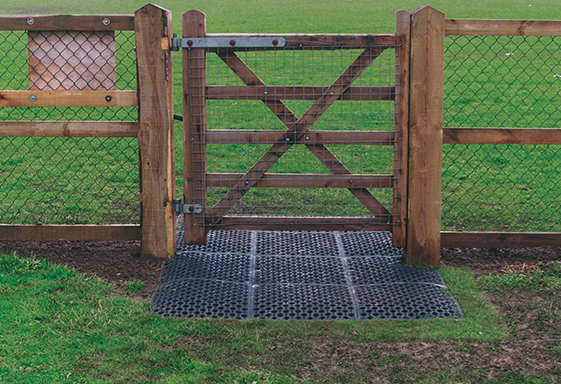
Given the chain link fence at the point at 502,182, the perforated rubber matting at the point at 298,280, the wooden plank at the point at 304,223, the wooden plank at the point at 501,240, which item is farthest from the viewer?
the chain link fence at the point at 502,182

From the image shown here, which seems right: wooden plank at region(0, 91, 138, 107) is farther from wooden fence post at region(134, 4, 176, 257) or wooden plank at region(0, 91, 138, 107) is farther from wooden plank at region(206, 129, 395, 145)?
wooden plank at region(206, 129, 395, 145)

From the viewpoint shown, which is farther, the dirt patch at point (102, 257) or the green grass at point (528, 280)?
the dirt patch at point (102, 257)

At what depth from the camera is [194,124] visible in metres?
6.21

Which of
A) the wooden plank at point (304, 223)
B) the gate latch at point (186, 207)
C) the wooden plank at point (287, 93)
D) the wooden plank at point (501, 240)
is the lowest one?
the wooden plank at point (501, 240)

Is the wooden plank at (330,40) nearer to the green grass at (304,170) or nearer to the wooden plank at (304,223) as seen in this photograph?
the green grass at (304,170)

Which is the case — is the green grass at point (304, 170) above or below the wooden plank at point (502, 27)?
below

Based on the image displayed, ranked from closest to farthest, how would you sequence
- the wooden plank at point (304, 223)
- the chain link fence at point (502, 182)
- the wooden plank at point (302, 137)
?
1. the wooden plank at point (302, 137)
2. the wooden plank at point (304, 223)
3. the chain link fence at point (502, 182)

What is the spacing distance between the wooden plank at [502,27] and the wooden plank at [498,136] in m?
0.83

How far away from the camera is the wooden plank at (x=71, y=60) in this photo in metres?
6.08

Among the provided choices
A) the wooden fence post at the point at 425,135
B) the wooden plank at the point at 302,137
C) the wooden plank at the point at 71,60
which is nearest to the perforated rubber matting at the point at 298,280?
the wooden fence post at the point at 425,135

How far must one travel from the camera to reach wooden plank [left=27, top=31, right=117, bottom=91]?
608 centimetres

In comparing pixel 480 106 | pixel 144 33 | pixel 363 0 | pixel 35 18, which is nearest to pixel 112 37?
pixel 144 33

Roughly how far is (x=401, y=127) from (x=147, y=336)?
2.82 metres

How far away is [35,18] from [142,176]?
1.64 metres
